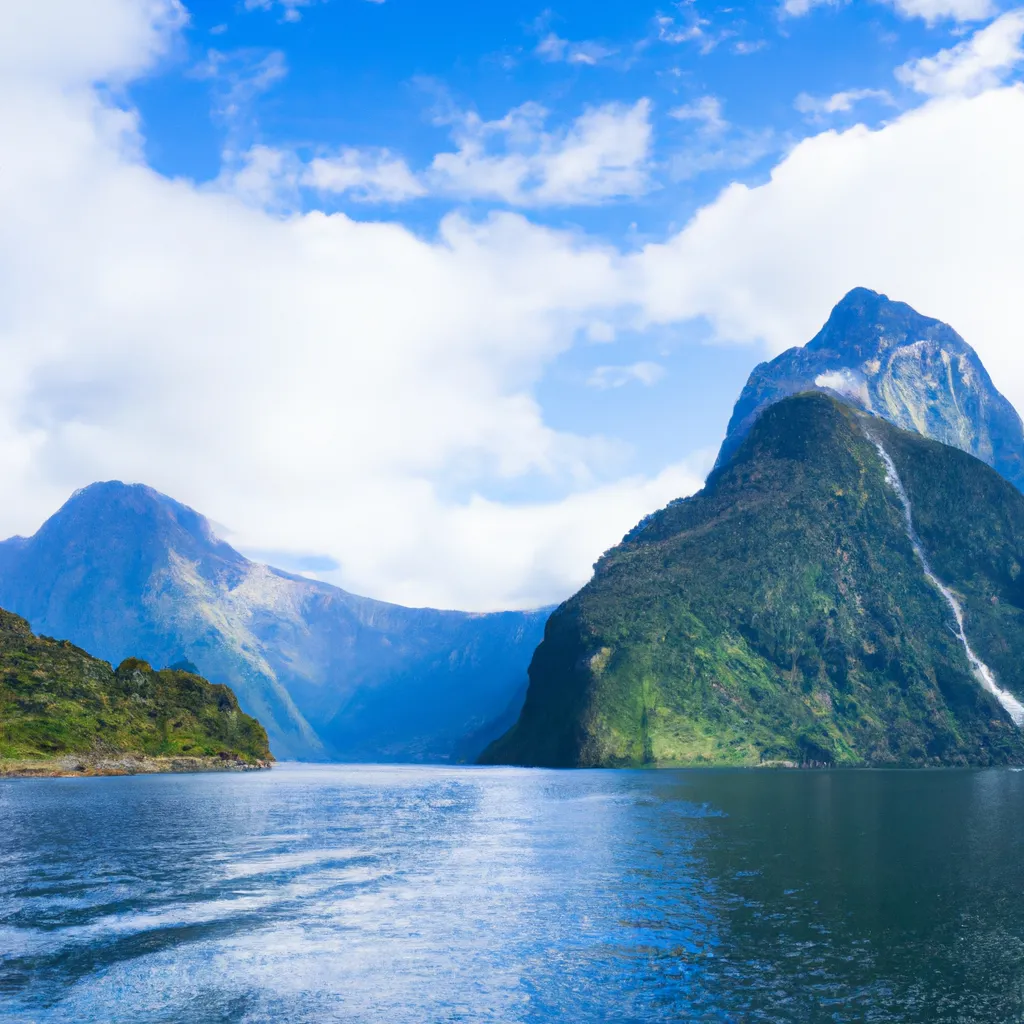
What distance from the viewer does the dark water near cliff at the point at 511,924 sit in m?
50.7

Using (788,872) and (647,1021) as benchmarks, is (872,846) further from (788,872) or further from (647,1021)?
(647,1021)

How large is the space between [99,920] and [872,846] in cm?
8192

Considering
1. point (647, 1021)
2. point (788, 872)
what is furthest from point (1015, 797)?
point (647, 1021)

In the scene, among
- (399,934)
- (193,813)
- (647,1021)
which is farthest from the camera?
(193,813)

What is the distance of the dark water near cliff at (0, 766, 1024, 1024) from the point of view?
50.7 metres

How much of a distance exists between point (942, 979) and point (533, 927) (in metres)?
27.2

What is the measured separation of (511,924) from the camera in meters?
69.4

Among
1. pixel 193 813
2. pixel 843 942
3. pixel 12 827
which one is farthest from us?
pixel 193 813

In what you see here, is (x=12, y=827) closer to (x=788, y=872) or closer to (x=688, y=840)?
(x=688, y=840)

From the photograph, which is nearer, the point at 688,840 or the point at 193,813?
the point at 688,840

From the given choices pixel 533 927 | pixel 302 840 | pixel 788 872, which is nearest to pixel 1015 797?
pixel 788 872

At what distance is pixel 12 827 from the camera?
413 feet

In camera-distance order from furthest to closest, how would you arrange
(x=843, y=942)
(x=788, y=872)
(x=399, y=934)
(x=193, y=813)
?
(x=193, y=813) → (x=788, y=872) → (x=399, y=934) → (x=843, y=942)

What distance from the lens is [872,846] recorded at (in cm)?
10912
